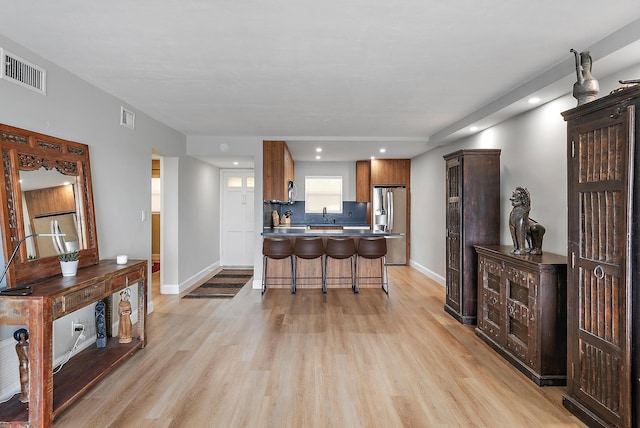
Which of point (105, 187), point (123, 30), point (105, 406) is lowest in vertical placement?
point (105, 406)

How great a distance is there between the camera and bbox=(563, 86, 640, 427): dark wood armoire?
2.02 metres

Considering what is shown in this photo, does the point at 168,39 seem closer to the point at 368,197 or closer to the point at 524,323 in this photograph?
the point at 524,323

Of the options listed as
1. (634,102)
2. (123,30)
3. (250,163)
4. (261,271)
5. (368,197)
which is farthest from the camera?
(368,197)

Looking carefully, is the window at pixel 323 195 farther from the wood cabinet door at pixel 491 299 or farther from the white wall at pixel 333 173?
the wood cabinet door at pixel 491 299

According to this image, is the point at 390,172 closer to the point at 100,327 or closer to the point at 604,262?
the point at 604,262

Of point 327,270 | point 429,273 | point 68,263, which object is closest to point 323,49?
point 68,263

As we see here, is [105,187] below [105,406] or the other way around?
the other way around

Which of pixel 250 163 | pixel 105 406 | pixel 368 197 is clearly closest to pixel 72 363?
pixel 105 406

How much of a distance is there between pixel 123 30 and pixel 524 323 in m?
3.69

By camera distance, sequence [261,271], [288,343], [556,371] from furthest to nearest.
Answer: [261,271] → [288,343] → [556,371]

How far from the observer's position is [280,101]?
4.00 m

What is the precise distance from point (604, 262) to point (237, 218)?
278 inches

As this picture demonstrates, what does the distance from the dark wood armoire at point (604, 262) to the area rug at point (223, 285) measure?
4.41 meters

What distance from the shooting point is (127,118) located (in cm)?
414
